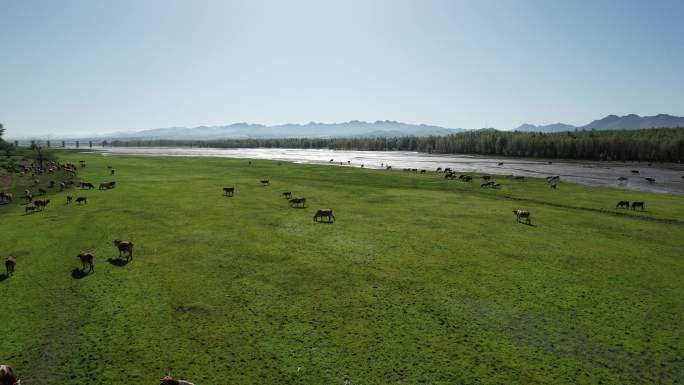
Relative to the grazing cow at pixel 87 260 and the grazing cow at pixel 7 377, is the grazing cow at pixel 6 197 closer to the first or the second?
the grazing cow at pixel 87 260

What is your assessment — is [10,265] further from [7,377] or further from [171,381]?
[171,381]

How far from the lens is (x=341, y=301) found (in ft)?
56.0

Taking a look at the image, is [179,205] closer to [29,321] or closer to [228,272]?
[228,272]

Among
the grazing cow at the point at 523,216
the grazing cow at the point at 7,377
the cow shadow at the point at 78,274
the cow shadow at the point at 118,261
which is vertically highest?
the grazing cow at the point at 523,216

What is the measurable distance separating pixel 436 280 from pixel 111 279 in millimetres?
17496

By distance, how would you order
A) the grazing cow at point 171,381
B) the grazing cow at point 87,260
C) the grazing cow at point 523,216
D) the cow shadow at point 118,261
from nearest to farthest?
1. the grazing cow at point 171,381
2. the grazing cow at point 87,260
3. the cow shadow at point 118,261
4. the grazing cow at point 523,216

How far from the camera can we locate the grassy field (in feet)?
41.1

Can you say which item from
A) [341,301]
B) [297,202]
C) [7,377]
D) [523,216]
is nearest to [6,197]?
[297,202]

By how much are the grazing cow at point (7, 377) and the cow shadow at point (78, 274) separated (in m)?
8.60

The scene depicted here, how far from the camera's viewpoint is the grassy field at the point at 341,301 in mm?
12523

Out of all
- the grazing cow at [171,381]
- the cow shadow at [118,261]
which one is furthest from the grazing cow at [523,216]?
the cow shadow at [118,261]

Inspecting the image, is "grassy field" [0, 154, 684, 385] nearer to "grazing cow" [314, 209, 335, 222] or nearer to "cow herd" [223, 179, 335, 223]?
"grazing cow" [314, 209, 335, 222]

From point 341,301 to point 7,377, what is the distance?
12.0 m

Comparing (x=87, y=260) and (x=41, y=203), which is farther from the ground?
(x=41, y=203)
